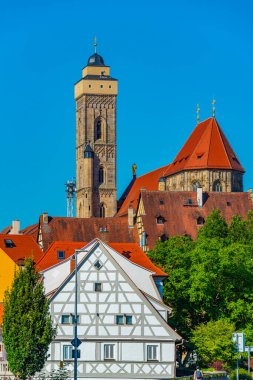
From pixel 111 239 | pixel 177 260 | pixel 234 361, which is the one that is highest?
pixel 111 239

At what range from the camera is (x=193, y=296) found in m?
90.5

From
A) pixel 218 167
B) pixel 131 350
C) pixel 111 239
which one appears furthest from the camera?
pixel 218 167

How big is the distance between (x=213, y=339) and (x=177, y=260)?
10064mm

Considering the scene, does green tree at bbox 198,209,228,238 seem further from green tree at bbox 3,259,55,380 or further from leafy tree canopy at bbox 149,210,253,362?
green tree at bbox 3,259,55,380

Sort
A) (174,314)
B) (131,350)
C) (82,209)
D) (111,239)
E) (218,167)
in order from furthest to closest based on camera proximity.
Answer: (82,209) → (218,167) → (111,239) → (174,314) → (131,350)

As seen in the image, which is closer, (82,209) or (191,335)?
(191,335)

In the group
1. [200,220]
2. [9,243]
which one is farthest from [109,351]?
[200,220]

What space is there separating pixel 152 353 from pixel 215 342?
12.7 feet

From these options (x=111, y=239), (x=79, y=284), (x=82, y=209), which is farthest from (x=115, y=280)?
(x=82, y=209)

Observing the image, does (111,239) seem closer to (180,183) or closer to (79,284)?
(180,183)

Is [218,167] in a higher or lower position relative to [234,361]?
higher

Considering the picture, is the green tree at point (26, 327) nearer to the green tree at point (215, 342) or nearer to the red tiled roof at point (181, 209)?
the green tree at point (215, 342)

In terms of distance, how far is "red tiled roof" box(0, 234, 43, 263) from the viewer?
115 meters

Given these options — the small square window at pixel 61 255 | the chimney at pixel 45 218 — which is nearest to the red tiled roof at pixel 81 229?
the chimney at pixel 45 218
